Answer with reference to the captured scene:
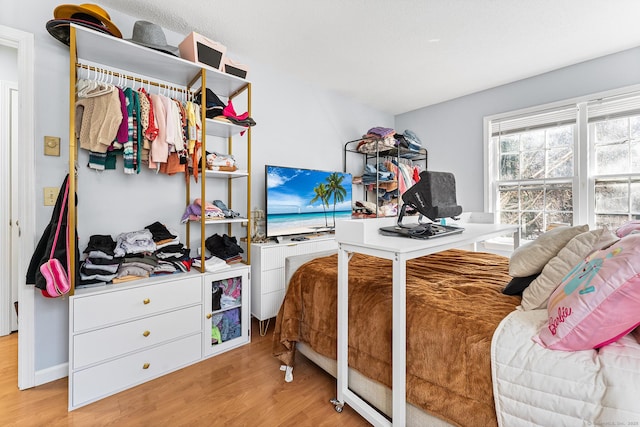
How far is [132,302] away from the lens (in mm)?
1714

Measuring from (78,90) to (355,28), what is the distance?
197cm

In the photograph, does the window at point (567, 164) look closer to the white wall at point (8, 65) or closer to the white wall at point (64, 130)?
the white wall at point (64, 130)

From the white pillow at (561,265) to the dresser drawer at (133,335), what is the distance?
1.97 metres

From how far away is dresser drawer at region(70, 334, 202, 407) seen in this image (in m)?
1.56

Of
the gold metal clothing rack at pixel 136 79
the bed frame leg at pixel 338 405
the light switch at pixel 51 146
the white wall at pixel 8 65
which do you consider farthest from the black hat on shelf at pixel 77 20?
the bed frame leg at pixel 338 405

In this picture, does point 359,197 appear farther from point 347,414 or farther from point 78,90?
point 78,90

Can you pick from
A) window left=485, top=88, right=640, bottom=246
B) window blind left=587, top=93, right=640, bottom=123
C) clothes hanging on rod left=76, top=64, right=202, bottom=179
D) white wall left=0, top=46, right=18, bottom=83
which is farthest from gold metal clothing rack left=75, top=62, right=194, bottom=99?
window blind left=587, top=93, right=640, bottom=123

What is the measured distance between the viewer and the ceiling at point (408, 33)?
1941 millimetres

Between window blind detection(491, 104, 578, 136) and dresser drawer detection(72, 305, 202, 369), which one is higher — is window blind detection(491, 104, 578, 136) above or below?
above

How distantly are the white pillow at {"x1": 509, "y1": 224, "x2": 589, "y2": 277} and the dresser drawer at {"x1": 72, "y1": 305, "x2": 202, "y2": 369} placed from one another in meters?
1.97

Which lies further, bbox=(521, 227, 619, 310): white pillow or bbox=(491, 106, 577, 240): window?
bbox=(491, 106, 577, 240): window

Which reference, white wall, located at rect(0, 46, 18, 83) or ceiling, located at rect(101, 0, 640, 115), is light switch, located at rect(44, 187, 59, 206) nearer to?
ceiling, located at rect(101, 0, 640, 115)

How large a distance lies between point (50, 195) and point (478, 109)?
14.0 ft

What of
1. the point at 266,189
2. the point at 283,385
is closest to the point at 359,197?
the point at 266,189
